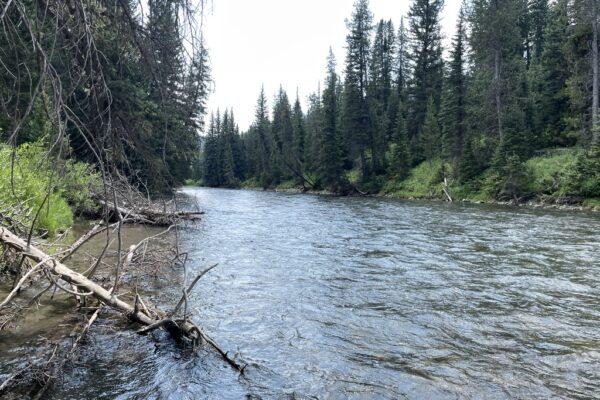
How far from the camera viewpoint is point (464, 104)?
3878cm

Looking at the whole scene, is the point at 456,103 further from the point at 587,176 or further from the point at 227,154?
the point at 227,154

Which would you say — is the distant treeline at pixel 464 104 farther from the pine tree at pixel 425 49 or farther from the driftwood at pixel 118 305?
the driftwood at pixel 118 305

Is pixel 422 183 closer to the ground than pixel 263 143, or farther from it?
closer to the ground

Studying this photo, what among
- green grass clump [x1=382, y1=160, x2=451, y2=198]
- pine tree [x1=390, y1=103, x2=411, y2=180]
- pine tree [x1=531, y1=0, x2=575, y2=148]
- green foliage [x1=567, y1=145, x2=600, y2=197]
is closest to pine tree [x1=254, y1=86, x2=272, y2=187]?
pine tree [x1=390, y1=103, x2=411, y2=180]

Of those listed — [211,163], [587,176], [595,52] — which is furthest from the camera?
[211,163]

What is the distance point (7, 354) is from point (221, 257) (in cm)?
706

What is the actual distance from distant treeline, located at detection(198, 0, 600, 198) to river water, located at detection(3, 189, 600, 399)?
19.3m

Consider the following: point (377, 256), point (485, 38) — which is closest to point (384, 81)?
point (485, 38)

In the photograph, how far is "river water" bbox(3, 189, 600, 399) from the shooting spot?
5023 millimetres

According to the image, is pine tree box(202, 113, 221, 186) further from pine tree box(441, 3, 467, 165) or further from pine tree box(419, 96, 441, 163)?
pine tree box(441, 3, 467, 165)

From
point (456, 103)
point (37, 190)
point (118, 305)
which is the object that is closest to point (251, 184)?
point (456, 103)

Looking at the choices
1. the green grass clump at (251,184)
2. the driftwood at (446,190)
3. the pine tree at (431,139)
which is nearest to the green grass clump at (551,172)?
the driftwood at (446,190)

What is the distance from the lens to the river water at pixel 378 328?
502 centimetres

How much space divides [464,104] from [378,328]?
3640 centimetres
